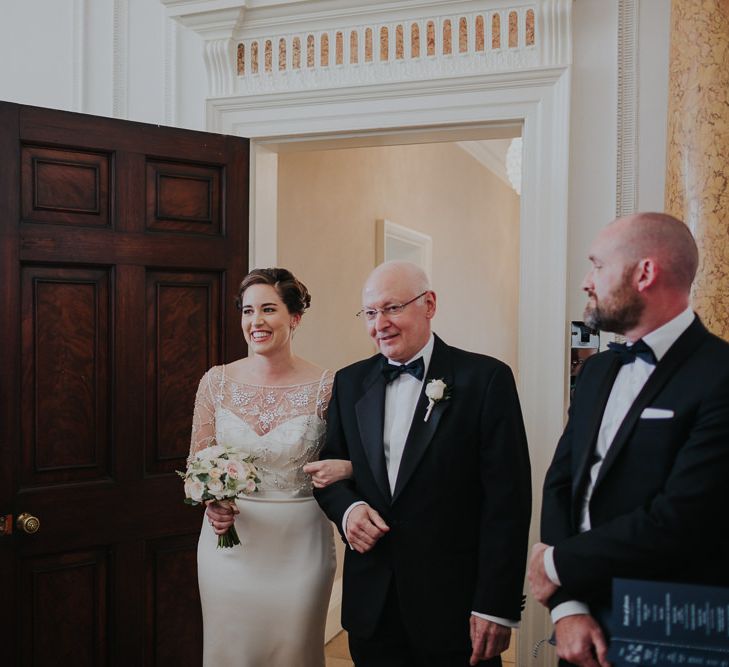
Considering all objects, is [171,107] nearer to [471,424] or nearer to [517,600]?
[471,424]

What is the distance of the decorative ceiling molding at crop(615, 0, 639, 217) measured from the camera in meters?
3.08

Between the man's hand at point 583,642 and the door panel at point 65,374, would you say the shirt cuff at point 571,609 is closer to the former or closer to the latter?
the man's hand at point 583,642

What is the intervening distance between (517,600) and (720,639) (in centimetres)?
79

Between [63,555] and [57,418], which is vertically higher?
[57,418]

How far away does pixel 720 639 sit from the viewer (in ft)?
5.05

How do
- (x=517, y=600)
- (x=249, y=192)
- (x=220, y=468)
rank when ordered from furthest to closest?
1. (x=249, y=192)
2. (x=220, y=468)
3. (x=517, y=600)

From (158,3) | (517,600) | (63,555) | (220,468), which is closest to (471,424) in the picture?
(517,600)

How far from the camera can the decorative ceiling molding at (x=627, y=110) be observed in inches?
121

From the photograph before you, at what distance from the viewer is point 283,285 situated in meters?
2.83

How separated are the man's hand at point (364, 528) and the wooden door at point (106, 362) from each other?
1.20m

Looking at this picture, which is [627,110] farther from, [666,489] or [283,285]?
[666,489]

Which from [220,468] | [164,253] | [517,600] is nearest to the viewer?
[517,600]

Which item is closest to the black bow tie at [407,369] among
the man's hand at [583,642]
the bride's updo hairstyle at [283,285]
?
the bride's updo hairstyle at [283,285]

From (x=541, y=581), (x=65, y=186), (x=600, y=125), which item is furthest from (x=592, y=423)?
(x=65, y=186)
